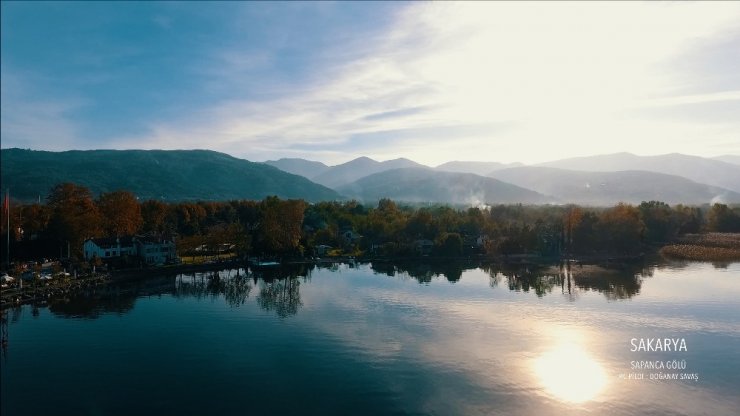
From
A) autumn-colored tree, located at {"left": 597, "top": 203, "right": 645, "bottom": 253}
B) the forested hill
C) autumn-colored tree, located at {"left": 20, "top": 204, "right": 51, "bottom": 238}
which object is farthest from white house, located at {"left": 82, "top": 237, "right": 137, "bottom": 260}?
the forested hill

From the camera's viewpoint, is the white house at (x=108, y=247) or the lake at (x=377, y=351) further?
the white house at (x=108, y=247)

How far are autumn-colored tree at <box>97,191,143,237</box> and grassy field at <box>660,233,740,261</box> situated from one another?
182ft

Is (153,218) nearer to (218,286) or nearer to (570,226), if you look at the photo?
(218,286)

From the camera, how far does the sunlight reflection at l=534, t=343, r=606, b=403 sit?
16237mm

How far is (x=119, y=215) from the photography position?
44438 millimetres

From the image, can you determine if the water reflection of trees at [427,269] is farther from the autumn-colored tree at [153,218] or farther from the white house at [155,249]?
the autumn-colored tree at [153,218]

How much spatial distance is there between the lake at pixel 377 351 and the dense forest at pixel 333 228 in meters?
12.9

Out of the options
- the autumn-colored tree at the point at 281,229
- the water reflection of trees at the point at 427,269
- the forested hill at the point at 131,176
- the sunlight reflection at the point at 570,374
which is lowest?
the sunlight reflection at the point at 570,374

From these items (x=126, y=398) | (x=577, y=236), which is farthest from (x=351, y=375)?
(x=577, y=236)

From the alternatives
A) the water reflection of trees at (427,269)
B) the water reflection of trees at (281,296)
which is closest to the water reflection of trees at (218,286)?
the water reflection of trees at (281,296)

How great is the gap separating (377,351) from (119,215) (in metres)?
34.5

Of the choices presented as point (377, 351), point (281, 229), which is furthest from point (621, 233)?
point (377, 351)

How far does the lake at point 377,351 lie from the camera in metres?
15.4

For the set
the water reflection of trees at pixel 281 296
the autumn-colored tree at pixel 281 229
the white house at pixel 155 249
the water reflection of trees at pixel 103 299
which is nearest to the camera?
the water reflection of trees at pixel 103 299
